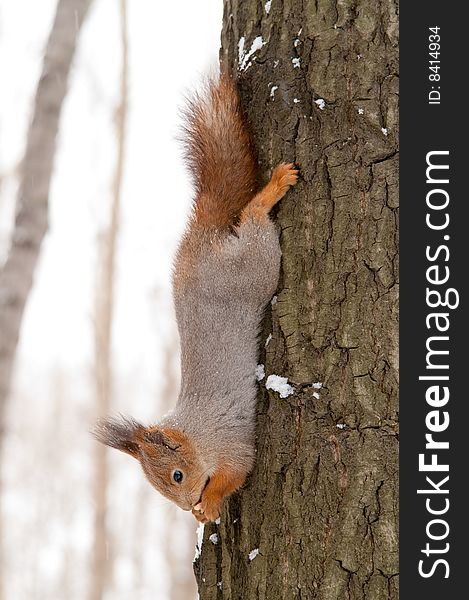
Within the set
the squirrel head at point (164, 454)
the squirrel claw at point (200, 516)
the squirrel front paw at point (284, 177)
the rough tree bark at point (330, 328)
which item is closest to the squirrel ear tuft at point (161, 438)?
the squirrel head at point (164, 454)

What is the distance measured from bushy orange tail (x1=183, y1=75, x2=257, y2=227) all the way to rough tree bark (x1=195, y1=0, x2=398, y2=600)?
0.42ft

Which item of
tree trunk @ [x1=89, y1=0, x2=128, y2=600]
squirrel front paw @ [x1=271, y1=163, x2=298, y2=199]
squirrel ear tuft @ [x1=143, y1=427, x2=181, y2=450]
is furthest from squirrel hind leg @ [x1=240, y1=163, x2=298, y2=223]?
tree trunk @ [x1=89, y1=0, x2=128, y2=600]

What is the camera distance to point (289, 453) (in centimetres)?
188

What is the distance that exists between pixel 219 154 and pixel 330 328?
663 millimetres

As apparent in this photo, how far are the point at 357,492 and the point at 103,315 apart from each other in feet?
21.8

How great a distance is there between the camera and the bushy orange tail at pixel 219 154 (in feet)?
7.01

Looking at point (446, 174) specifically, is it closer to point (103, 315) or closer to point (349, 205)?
point (349, 205)

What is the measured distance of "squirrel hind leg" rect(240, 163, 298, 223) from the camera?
1938 mm

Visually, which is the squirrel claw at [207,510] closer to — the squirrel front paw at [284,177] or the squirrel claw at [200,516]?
the squirrel claw at [200,516]

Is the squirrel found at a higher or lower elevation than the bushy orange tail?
lower

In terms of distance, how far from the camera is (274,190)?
1965 mm

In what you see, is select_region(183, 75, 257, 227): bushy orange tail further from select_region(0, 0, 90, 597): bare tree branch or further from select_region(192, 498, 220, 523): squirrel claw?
select_region(0, 0, 90, 597): bare tree branch

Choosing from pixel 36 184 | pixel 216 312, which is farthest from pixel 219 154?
pixel 36 184

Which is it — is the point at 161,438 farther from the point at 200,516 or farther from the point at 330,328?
the point at 330,328
